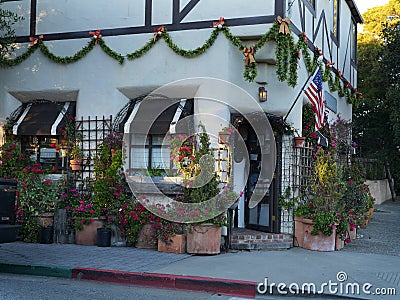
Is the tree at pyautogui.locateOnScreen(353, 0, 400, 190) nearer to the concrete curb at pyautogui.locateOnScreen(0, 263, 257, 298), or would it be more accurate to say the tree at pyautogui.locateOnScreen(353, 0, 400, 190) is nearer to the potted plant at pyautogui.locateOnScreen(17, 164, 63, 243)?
the potted plant at pyautogui.locateOnScreen(17, 164, 63, 243)

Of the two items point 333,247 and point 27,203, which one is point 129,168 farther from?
point 333,247

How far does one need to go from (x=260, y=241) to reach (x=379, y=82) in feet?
50.6

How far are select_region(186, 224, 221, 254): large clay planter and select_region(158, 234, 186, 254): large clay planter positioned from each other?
0.11 meters

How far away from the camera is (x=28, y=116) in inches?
470

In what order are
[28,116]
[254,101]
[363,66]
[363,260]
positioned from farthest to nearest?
[363,66]
[28,116]
[254,101]
[363,260]

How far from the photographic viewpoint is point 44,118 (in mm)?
11766

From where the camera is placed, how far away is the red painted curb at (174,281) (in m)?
7.25

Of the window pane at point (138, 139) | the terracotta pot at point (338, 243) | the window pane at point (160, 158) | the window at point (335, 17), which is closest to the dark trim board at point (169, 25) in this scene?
the window pane at point (138, 139)

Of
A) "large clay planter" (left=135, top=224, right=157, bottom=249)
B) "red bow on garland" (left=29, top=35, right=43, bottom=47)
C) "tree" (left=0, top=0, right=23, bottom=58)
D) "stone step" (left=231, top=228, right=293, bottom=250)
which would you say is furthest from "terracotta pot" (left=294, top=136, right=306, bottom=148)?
"tree" (left=0, top=0, right=23, bottom=58)

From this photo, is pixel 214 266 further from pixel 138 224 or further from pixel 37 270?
pixel 37 270

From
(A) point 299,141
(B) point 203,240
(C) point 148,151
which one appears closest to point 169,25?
(C) point 148,151

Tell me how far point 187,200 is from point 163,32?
340cm

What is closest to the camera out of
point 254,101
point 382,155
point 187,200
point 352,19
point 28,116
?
point 187,200

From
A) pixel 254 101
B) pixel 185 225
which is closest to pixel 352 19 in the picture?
pixel 254 101
